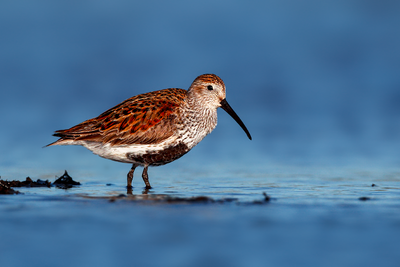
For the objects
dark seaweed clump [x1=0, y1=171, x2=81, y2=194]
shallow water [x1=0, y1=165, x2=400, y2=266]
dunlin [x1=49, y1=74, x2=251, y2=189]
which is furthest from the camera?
dunlin [x1=49, y1=74, x2=251, y2=189]

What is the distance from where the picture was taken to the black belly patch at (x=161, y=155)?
945 centimetres

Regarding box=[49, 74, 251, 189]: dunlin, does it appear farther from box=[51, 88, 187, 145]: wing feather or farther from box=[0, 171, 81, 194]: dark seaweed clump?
box=[0, 171, 81, 194]: dark seaweed clump

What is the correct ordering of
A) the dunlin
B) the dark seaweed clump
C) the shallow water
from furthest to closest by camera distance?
1. the dunlin
2. the dark seaweed clump
3. the shallow water

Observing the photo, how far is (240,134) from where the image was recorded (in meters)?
15.0

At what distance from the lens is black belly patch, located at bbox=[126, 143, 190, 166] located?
9453 mm

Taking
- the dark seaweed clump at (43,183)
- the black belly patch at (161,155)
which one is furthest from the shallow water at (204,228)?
the black belly patch at (161,155)

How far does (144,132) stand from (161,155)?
48cm

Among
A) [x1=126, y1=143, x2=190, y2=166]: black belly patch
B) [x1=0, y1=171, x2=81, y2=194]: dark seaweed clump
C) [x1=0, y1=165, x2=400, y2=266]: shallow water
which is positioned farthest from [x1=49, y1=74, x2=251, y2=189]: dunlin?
[x1=0, y1=165, x2=400, y2=266]: shallow water

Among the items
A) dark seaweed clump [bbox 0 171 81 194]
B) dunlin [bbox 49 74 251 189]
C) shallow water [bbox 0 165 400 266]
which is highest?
dunlin [bbox 49 74 251 189]

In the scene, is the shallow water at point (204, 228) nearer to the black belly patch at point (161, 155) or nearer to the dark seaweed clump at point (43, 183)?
the dark seaweed clump at point (43, 183)

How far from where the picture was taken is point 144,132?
31.0ft

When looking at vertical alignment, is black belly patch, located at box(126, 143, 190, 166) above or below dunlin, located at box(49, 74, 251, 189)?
below

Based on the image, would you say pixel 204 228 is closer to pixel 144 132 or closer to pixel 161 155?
pixel 161 155

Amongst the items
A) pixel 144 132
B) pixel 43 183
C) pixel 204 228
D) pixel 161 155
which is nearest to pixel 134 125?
pixel 144 132
